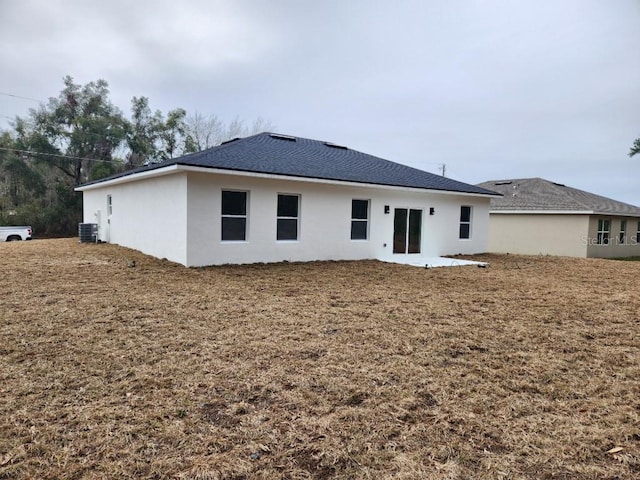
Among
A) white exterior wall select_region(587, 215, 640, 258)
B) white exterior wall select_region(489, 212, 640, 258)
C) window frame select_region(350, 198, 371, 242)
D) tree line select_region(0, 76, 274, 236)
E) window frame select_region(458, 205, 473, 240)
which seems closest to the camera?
window frame select_region(350, 198, 371, 242)

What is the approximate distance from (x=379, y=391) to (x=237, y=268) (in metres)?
7.35

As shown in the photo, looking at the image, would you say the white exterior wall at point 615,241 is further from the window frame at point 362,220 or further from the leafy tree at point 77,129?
the leafy tree at point 77,129

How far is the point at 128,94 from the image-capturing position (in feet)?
97.7

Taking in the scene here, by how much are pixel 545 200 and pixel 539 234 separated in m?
2.07

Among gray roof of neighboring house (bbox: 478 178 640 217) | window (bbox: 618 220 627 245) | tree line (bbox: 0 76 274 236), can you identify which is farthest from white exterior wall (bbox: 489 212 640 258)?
tree line (bbox: 0 76 274 236)

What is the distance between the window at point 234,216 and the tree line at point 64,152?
70.7 ft

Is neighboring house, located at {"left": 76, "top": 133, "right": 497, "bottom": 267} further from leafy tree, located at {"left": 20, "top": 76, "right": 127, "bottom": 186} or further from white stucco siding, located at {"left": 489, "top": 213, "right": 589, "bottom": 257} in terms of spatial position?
leafy tree, located at {"left": 20, "top": 76, "right": 127, "bottom": 186}

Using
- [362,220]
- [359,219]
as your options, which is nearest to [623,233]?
[362,220]

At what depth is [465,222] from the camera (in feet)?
51.5

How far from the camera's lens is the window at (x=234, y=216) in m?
10.6

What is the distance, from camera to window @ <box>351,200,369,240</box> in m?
12.9

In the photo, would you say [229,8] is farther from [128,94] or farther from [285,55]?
[128,94]

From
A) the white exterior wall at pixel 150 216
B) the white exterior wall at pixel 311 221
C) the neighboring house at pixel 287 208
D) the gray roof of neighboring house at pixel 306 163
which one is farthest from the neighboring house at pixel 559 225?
the white exterior wall at pixel 150 216

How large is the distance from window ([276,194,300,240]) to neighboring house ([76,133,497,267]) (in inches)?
1.2
